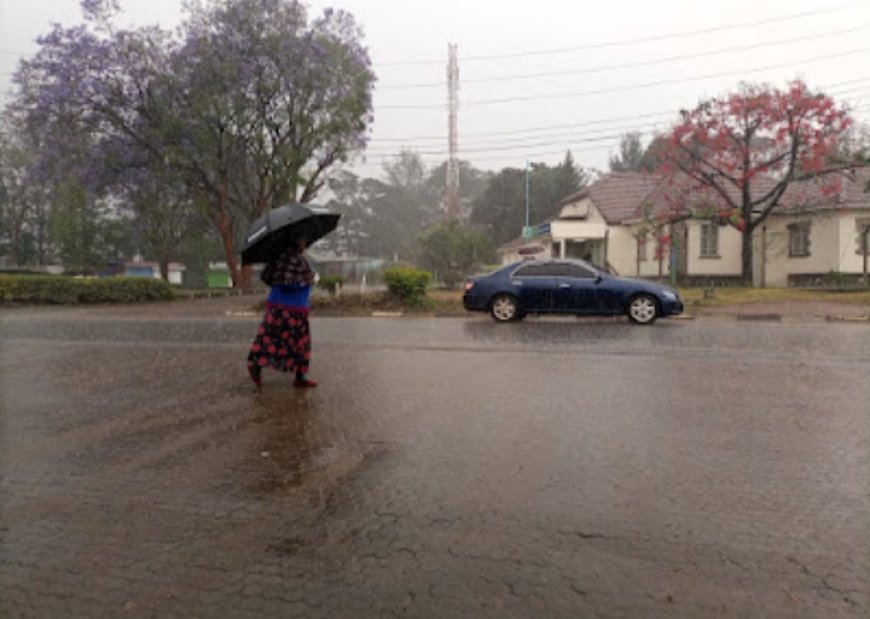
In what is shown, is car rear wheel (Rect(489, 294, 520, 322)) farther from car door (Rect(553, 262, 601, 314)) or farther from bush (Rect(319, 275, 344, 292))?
bush (Rect(319, 275, 344, 292))

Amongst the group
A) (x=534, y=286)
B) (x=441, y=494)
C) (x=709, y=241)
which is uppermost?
(x=709, y=241)

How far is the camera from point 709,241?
29.7 meters

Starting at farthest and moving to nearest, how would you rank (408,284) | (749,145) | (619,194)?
1. (619,194)
2. (749,145)
3. (408,284)

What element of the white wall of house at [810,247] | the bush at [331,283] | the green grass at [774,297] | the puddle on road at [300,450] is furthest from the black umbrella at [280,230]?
the white wall of house at [810,247]

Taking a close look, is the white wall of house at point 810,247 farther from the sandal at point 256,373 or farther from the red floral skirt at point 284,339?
the sandal at point 256,373

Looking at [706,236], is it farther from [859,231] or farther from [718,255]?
[859,231]

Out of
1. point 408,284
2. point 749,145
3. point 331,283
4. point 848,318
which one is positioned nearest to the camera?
point 848,318

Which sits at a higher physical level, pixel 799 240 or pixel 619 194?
pixel 619 194

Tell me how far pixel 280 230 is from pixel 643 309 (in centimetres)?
984

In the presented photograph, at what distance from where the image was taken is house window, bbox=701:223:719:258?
29406 mm

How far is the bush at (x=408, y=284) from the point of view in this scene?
18.5 meters

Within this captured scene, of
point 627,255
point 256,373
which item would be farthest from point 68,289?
point 627,255

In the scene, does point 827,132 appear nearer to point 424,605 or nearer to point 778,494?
point 778,494

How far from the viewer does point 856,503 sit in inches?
145
